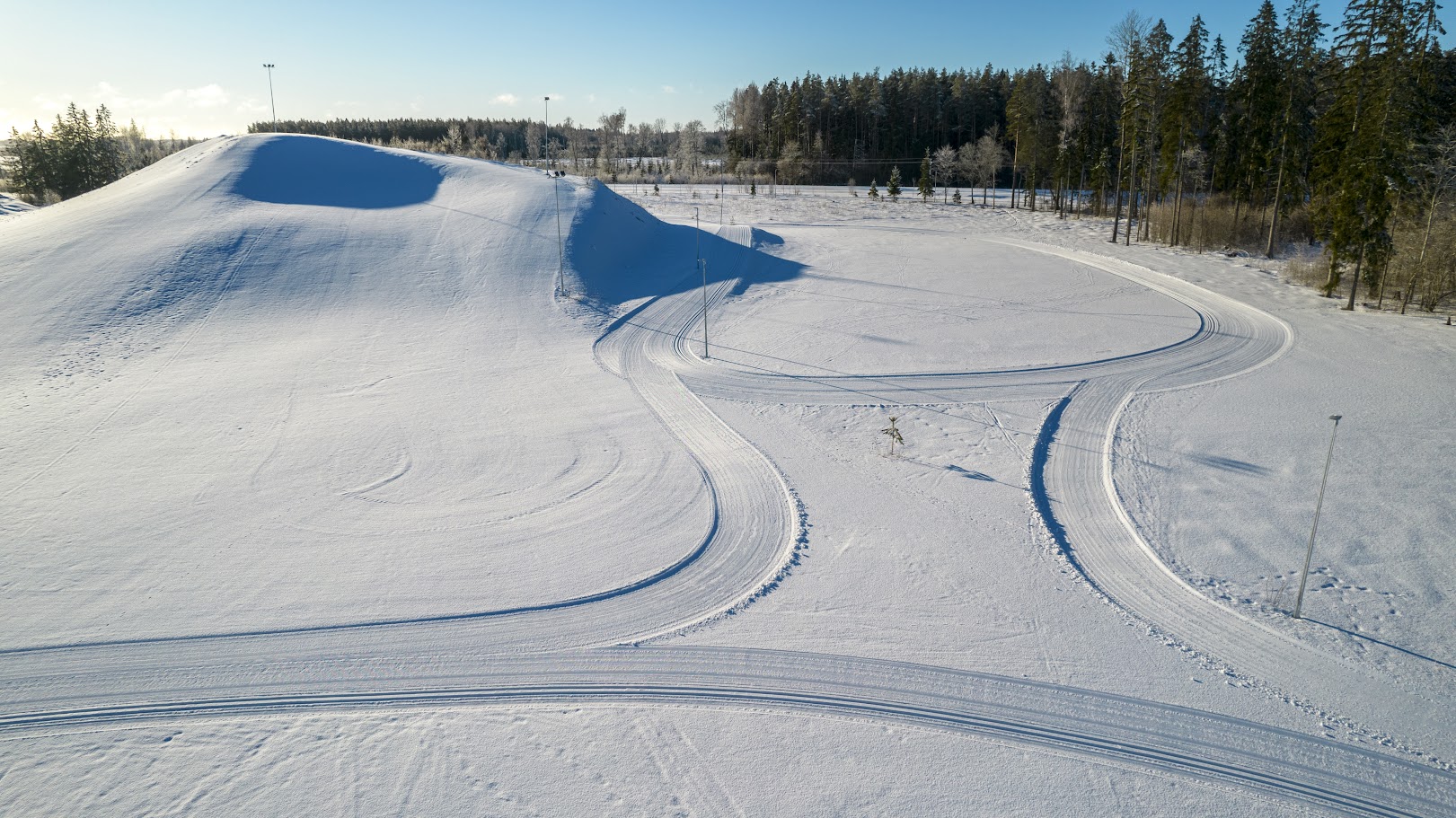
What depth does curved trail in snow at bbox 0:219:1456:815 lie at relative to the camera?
338 inches

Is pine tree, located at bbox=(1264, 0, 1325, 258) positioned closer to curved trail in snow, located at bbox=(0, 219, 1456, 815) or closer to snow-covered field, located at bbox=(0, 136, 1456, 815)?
snow-covered field, located at bbox=(0, 136, 1456, 815)

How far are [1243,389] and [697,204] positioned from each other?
134ft

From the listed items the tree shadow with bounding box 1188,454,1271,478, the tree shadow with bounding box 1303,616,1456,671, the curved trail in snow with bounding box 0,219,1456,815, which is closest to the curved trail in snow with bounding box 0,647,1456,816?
the curved trail in snow with bounding box 0,219,1456,815

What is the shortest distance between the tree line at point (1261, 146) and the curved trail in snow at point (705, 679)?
2326cm

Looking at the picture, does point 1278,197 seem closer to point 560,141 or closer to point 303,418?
point 303,418

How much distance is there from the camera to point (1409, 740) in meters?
8.83

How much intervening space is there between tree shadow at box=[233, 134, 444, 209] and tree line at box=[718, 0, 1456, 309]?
3710cm

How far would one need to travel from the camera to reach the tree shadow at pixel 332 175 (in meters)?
33.9

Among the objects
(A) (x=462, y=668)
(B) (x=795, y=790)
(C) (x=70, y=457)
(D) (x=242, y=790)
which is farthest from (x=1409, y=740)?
(C) (x=70, y=457)

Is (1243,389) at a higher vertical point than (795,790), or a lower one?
higher

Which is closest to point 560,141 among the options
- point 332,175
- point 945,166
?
point 945,166

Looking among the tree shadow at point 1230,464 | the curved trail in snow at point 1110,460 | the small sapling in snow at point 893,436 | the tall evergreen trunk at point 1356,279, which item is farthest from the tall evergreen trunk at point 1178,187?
the small sapling in snow at point 893,436

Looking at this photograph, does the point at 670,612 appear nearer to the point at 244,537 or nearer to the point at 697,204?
the point at 244,537

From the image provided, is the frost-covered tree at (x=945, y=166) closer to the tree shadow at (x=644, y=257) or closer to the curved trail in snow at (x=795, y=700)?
the tree shadow at (x=644, y=257)
